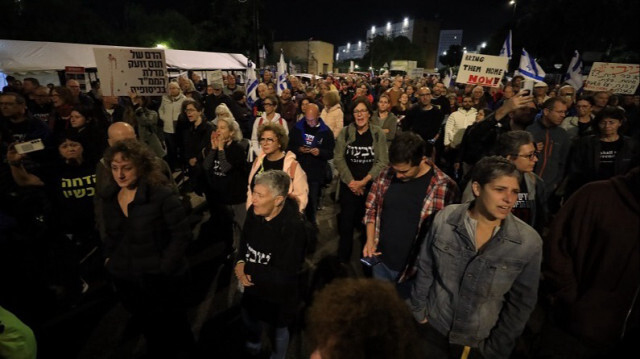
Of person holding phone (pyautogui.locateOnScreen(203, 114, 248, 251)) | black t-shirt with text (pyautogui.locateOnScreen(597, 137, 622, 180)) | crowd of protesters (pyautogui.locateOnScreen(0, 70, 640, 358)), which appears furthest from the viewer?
black t-shirt with text (pyautogui.locateOnScreen(597, 137, 622, 180))

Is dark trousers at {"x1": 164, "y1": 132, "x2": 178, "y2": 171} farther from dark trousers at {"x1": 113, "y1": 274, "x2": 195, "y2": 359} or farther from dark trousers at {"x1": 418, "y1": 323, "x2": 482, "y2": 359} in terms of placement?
dark trousers at {"x1": 418, "y1": 323, "x2": 482, "y2": 359}

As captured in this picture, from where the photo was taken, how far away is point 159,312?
316 cm

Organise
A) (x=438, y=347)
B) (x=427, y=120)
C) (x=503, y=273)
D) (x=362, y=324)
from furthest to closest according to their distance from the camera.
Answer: (x=427, y=120) → (x=438, y=347) → (x=503, y=273) → (x=362, y=324)

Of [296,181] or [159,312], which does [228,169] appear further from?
[159,312]

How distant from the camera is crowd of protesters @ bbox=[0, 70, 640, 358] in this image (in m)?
2.06

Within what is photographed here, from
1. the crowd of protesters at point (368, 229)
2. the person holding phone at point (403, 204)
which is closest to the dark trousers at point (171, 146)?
the crowd of protesters at point (368, 229)

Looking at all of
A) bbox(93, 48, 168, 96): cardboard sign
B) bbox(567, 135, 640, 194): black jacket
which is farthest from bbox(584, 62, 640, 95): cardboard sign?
bbox(93, 48, 168, 96): cardboard sign

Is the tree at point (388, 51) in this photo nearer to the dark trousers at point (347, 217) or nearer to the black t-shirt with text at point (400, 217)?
the dark trousers at point (347, 217)

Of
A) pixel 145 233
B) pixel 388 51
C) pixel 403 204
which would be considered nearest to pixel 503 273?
pixel 403 204

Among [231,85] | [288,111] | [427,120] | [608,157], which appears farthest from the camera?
[231,85]

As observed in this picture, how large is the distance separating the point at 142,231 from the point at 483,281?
101 inches

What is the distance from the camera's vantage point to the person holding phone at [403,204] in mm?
2824

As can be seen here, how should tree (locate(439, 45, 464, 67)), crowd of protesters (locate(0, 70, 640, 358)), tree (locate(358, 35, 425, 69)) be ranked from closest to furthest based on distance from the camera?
1. crowd of protesters (locate(0, 70, 640, 358))
2. tree (locate(439, 45, 464, 67))
3. tree (locate(358, 35, 425, 69))

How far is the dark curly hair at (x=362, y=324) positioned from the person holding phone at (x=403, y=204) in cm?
159
